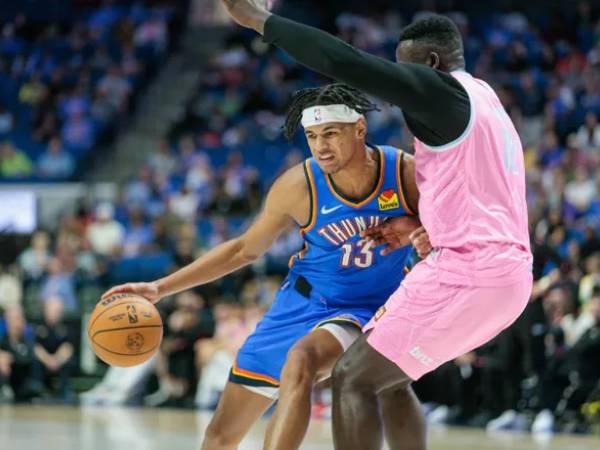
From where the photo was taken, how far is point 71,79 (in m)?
21.4

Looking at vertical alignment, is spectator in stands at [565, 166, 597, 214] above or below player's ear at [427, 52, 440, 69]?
below

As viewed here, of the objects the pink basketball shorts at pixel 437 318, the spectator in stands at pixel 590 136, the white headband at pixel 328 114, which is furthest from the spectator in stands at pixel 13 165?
the pink basketball shorts at pixel 437 318

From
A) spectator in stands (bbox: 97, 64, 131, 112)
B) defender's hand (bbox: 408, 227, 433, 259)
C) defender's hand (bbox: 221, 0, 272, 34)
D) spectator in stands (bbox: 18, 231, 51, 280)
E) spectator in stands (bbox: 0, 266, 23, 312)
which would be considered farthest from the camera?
spectator in stands (bbox: 97, 64, 131, 112)

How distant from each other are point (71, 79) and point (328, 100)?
54.6 ft

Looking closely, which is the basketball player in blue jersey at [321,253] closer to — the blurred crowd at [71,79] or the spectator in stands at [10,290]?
the spectator in stands at [10,290]

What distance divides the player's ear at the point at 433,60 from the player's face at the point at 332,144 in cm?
84

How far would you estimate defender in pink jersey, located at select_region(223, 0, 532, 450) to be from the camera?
4496 millimetres

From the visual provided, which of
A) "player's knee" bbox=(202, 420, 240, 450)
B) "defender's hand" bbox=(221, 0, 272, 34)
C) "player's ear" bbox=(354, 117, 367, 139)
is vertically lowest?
"player's knee" bbox=(202, 420, 240, 450)

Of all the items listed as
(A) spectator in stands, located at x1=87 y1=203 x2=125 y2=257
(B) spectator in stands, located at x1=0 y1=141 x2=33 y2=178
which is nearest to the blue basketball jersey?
(A) spectator in stands, located at x1=87 y1=203 x2=125 y2=257

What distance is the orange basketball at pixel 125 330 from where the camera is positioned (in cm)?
569

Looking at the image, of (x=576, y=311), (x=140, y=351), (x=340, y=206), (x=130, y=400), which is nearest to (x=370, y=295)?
(x=340, y=206)

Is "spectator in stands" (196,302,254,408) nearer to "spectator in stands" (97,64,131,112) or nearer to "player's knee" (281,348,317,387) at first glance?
"player's knee" (281,348,317,387)

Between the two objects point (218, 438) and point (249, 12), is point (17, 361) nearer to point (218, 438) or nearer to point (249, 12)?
point (218, 438)

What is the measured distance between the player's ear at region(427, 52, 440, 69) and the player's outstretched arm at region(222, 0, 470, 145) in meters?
0.23
